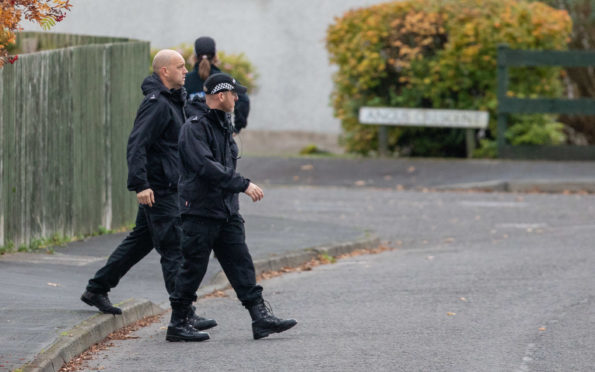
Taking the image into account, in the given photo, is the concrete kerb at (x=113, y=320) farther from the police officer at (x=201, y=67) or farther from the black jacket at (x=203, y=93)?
the police officer at (x=201, y=67)

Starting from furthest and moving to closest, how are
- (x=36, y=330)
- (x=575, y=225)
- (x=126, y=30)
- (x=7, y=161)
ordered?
(x=126, y=30) < (x=575, y=225) < (x=7, y=161) < (x=36, y=330)

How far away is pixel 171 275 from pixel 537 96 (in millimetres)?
14923

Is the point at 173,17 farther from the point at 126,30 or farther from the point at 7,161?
the point at 7,161

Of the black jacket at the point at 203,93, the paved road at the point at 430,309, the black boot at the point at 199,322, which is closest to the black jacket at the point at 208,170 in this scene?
the black boot at the point at 199,322

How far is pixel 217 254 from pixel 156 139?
89 centimetres

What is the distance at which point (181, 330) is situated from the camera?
787 cm

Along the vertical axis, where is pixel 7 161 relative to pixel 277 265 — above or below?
above

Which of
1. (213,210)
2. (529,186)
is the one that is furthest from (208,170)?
(529,186)

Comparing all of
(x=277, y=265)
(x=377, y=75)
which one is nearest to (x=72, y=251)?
(x=277, y=265)

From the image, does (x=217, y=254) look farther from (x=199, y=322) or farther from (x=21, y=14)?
(x=21, y=14)

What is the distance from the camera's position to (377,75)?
21.8 m

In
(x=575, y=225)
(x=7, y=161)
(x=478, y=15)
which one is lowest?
(x=575, y=225)

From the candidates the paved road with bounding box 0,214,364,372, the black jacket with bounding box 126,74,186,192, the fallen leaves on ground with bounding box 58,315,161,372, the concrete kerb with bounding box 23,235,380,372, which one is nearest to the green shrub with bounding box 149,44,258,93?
the paved road with bounding box 0,214,364,372

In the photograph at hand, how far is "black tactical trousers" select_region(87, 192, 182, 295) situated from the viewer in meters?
8.16
